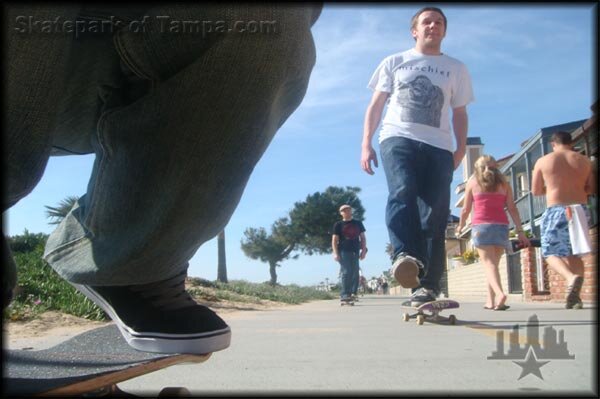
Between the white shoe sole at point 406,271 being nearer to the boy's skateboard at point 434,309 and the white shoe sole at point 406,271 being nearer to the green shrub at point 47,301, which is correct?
the boy's skateboard at point 434,309

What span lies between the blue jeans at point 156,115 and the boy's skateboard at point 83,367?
0.19 m

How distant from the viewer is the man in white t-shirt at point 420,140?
3875mm

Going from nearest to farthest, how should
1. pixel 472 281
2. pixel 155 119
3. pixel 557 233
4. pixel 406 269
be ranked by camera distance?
pixel 155 119
pixel 406 269
pixel 557 233
pixel 472 281

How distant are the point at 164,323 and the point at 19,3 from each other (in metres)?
0.76

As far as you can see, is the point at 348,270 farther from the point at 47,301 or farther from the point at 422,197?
the point at 422,197

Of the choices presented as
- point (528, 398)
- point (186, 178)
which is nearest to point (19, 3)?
point (186, 178)

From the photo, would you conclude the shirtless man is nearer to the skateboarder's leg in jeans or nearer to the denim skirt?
the denim skirt

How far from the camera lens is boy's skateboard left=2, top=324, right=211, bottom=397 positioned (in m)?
1.04

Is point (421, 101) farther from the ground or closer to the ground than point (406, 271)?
farther from the ground

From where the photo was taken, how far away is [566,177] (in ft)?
18.7

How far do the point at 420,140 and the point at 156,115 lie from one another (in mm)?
3069

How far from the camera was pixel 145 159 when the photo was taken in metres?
1.16

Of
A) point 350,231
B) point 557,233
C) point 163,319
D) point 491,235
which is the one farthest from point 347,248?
point 163,319

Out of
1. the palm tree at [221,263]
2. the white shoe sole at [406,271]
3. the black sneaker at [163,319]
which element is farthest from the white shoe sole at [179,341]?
the palm tree at [221,263]
